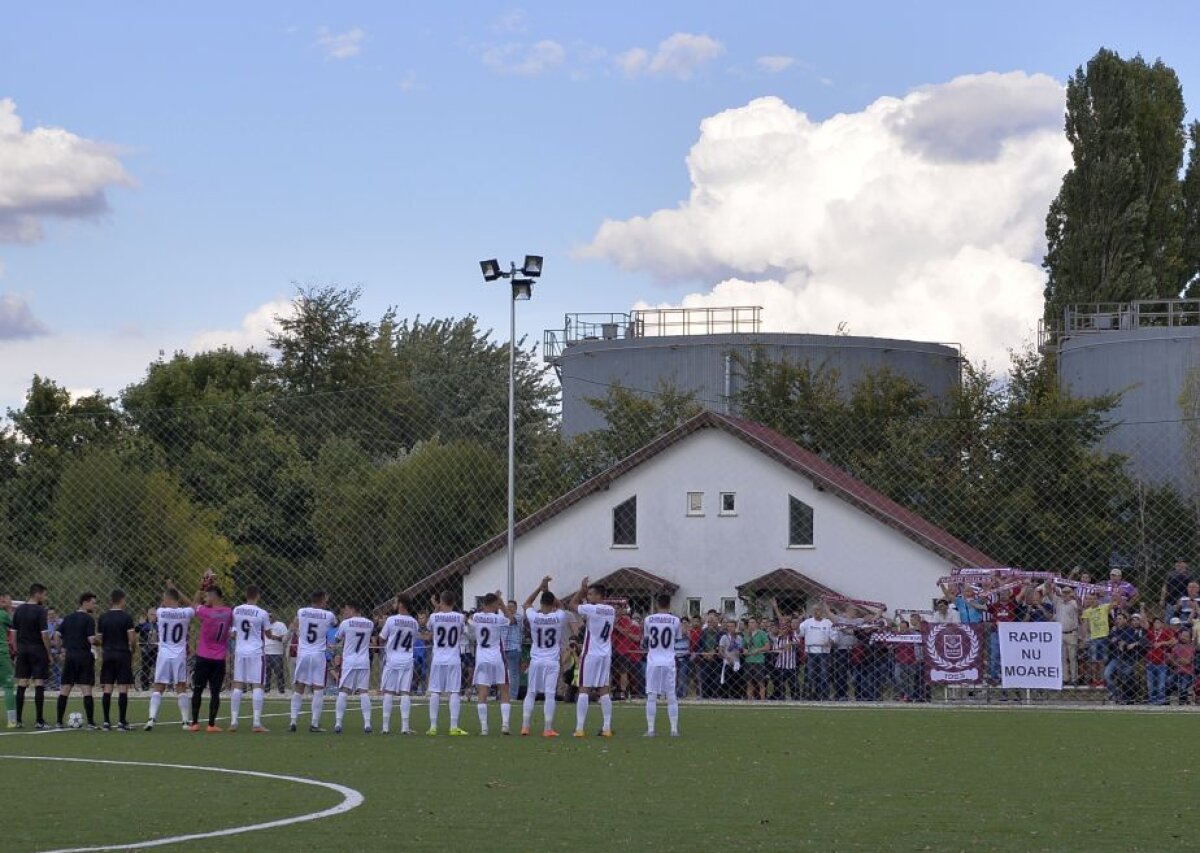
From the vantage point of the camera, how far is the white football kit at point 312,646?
23.7 meters

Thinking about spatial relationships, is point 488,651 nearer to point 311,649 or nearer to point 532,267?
point 311,649

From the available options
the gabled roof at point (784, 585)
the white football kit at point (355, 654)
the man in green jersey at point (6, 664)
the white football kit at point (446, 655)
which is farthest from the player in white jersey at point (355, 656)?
the gabled roof at point (784, 585)

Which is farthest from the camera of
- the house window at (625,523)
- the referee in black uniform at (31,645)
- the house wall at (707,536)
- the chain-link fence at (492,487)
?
the house window at (625,523)

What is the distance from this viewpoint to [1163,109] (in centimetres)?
6700

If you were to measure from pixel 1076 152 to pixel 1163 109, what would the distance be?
3.76 m

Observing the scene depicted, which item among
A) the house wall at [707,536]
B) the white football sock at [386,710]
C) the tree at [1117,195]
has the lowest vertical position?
the white football sock at [386,710]

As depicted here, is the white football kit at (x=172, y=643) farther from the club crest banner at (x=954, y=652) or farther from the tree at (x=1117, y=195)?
the tree at (x=1117, y=195)

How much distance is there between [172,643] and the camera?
24.5 metres

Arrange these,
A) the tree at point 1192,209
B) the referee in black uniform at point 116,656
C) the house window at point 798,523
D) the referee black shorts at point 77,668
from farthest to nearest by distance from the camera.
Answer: the tree at point 1192,209 < the house window at point 798,523 < the referee black shorts at point 77,668 < the referee in black uniform at point 116,656

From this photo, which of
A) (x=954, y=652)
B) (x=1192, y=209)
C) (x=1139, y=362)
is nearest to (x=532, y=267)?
(x=954, y=652)

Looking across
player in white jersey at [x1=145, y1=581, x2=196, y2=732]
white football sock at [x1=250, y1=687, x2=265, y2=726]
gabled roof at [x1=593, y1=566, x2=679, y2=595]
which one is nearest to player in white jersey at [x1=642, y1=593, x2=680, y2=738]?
white football sock at [x1=250, y1=687, x2=265, y2=726]

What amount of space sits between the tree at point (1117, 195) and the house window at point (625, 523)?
2497 centimetres

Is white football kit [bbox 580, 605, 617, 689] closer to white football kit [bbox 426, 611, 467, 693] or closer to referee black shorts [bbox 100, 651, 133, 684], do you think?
white football kit [bbox 426, 611, 467, 693]

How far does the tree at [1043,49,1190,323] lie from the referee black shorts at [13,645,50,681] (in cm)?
4773
